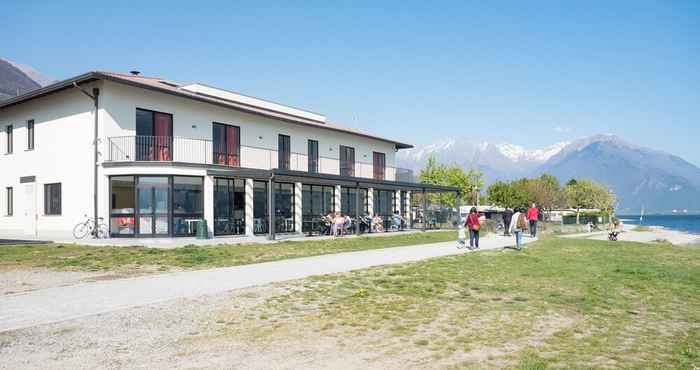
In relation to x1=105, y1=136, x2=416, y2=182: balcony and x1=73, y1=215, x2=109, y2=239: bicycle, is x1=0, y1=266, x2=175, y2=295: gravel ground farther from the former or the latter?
x1=105, y1=136, x2=416, y2=182: balcony

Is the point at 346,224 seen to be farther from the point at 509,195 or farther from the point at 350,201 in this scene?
the point at 509,195

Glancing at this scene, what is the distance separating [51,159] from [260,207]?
9.43 metres

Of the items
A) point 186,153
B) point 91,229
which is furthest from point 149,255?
point 186,153

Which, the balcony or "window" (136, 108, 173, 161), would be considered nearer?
the balcony

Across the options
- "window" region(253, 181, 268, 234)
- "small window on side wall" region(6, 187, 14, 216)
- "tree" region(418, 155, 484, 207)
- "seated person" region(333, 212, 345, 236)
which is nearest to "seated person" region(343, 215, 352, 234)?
"seated person" region(333, 212, 345, 236)

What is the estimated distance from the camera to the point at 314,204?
29.5 meters

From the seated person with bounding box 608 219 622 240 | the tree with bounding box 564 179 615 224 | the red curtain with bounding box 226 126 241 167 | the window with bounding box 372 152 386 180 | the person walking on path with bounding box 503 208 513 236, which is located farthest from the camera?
the tree with bounding box 564 179 615 224

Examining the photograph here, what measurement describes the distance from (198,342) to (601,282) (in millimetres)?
8304

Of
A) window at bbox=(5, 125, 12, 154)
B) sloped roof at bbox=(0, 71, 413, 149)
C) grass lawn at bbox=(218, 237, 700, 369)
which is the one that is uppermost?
sloped roof at bbox=(0, 71, 413, 149)

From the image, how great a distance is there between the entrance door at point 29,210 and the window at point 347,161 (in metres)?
16.6

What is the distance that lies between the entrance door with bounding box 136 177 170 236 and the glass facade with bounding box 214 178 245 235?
2.60m

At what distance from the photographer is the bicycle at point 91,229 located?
862 inches

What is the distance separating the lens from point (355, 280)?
424 inches

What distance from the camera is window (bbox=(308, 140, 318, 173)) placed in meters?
31.6
